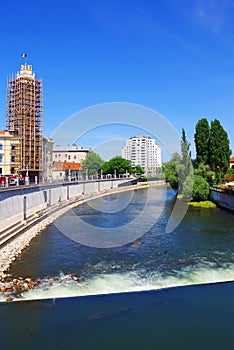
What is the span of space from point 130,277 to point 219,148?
96.9ft

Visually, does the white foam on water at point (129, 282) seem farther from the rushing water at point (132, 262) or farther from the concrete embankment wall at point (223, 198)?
the concrete embankment wall at point (223, 198)

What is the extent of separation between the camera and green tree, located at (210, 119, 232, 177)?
3794 centimetres

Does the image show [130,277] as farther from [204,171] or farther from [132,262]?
[204,171]

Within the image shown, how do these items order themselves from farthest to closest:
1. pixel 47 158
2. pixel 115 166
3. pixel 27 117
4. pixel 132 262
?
pixel 115 166 < pixel 47 158 < pixel 27 117 < pixel 132 262

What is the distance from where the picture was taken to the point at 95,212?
101 ft

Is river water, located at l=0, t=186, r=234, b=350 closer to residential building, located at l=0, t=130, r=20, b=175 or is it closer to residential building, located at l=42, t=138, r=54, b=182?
residential building, located at l=0, t=130, r=20, b=175

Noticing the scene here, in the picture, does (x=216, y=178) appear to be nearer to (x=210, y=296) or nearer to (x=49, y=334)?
(x=210, y=296)

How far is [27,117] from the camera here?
165ft

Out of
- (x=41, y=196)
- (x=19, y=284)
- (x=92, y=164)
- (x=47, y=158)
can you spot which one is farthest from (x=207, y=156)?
(x=92, y=164)

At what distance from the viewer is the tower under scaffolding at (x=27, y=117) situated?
49219 mm

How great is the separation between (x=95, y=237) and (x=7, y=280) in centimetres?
828

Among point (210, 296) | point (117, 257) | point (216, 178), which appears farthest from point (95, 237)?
point (216, 178)

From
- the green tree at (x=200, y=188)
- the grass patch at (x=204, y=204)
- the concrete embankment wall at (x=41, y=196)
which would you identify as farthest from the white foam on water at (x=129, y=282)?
the green tree at (x=200, y=188)

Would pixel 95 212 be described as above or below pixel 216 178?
below
